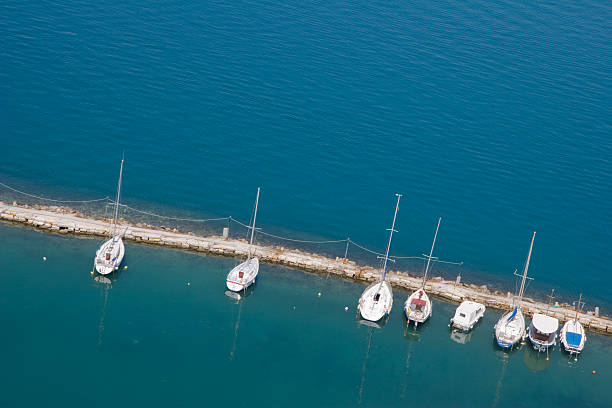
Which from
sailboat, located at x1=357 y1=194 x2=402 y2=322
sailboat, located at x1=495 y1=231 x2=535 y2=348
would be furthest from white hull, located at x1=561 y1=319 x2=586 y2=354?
sailboat, located at x1=357 y1=194 x2=402 y2=322

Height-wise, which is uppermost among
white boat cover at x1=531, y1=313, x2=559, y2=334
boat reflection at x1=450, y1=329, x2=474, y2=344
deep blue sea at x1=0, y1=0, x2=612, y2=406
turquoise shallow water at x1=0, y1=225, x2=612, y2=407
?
deep blue sea at x1=0, y1=0, x2=612, y2=406

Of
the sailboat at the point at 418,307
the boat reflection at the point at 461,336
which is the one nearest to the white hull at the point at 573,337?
the boat reflection at the point at 461,336

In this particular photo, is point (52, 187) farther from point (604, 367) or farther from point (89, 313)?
point (604, 367)

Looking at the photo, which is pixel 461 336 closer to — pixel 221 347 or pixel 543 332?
pixel 543 332

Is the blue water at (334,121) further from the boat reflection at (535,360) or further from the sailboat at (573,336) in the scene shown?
the boat reflection at (535,360)

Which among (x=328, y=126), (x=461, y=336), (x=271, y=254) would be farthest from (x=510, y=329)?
(x=328, y=126)

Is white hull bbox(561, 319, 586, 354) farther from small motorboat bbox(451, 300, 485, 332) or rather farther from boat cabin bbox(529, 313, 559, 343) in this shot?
small motorboat bbox(451, 300, 485, 332)

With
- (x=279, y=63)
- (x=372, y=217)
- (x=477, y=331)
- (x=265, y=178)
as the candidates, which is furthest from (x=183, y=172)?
(x=477, y=331)
